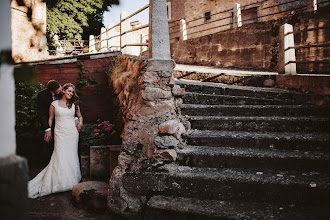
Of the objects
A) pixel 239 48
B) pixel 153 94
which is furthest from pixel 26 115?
pixel 239 48

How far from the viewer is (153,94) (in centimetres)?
282

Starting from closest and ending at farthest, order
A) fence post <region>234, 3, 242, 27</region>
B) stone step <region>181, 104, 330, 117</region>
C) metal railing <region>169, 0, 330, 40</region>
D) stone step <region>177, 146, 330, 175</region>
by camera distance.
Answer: stone step <region>177, 146, 330, 175</region> → stone step <region>181, 104, 330, 117</region> → fence post <region>234, 3, 242, 27</region> → metal railing <region>169, 0, 330, 40</region>

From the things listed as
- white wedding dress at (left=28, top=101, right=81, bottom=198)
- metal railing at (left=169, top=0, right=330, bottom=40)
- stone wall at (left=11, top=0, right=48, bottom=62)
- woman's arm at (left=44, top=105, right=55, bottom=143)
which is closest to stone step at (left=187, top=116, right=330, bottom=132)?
white wedding dress at (left=28, top=101, right=81, bottom=198)

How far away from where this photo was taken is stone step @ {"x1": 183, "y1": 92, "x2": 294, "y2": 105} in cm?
350

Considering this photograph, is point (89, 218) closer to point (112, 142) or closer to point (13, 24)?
point (112, 142)

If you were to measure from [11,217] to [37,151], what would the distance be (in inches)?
188

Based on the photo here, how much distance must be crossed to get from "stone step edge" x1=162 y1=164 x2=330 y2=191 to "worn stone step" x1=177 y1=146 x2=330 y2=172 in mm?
66

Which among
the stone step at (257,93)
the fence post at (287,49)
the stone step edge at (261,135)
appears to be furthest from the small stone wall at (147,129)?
the fence post at (287,49)

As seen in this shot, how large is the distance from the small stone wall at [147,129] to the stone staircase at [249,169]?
14cm

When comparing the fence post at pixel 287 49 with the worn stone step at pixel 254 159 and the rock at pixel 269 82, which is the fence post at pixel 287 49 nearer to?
the rock at pixel 269 82

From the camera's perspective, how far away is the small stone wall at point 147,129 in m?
2.44

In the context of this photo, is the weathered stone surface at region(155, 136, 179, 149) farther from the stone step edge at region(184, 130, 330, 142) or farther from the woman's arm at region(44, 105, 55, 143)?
the woman's arm at region(44, 105, 55, 143)

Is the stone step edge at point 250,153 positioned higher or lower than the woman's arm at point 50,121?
lower

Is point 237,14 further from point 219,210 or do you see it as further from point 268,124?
point 219,210
